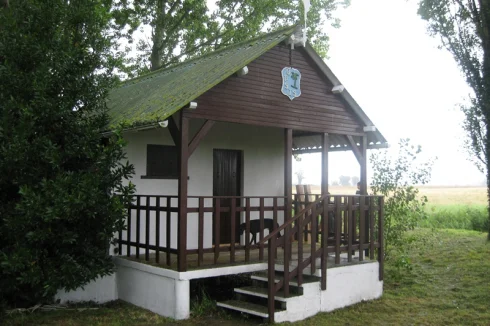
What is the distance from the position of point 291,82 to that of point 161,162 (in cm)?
305

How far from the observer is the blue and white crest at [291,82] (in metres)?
9.45

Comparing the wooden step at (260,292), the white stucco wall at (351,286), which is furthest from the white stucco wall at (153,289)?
the white stucco wall at (351,286)

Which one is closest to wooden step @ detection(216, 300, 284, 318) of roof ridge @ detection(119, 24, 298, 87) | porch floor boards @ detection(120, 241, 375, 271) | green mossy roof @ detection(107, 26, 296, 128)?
porch floor boards @ detection(120, 241, 375, 271)

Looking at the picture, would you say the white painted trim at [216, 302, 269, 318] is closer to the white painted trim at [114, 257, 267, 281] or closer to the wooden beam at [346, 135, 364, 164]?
the white painted trim at [114, 257, 267, 281]

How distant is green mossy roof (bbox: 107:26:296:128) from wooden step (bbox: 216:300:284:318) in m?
3.09

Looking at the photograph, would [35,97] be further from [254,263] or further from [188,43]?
[188,43]

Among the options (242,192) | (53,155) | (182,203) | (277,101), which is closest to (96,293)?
(182,203)

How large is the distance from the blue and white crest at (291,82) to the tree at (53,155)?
3120mm

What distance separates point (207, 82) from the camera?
27.1 feet

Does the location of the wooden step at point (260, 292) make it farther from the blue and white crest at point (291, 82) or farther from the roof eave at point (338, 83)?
the roof eave at point (338, 83)

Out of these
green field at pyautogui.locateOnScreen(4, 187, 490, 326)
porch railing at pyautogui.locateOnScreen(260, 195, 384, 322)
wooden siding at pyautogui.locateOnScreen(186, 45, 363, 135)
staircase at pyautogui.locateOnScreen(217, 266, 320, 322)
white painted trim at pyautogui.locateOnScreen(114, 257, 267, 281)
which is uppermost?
wooden siding at pyautogui.locateOnScreen(186, 45, 363, 135)

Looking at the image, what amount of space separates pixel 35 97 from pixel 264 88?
3820 millimetres

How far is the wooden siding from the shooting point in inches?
334

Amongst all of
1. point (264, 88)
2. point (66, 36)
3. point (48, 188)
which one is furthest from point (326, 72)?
point (48, 188)
